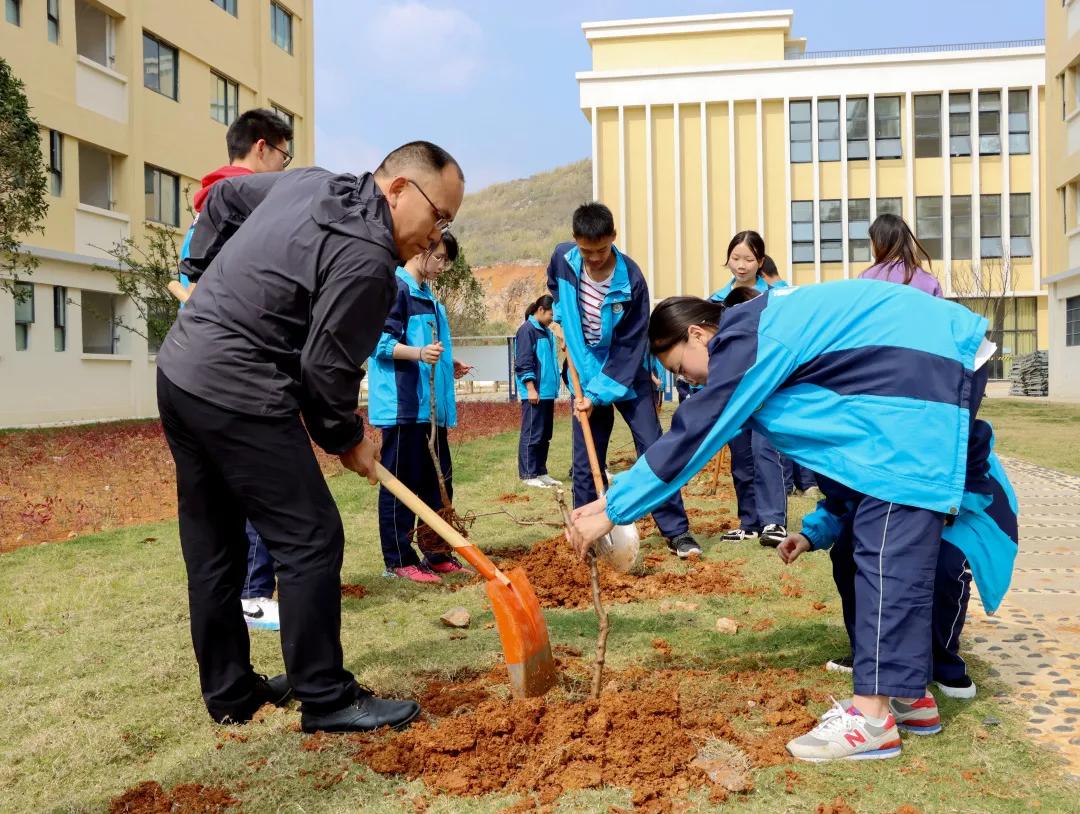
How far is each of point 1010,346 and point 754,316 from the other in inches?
1510

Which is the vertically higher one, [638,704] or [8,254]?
[8,254]

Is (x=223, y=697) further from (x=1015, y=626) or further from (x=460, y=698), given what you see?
(x=1015, y=626)

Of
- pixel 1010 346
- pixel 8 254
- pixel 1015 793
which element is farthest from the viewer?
pixel 1010 346

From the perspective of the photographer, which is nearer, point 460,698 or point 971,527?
point 971,527

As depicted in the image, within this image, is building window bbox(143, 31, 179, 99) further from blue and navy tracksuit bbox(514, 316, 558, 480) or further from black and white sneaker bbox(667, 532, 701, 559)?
black and white sneaker bbox(667, 532, 701, 559)

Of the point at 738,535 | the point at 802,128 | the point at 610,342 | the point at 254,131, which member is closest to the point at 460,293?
the point at 802,128

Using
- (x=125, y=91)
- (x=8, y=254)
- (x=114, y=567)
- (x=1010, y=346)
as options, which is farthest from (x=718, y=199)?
(x=114, y=567)

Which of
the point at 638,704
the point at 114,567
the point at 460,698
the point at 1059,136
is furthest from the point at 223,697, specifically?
the point at 1059,136

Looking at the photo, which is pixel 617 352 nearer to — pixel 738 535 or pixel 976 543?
pixel 738 535

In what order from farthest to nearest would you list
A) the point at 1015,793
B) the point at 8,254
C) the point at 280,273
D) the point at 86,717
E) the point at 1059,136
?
the point at 1059,136, the point at 8,254, the point at 86,717, the point at 280,273, the point at 1015,793

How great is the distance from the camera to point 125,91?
2152 cm

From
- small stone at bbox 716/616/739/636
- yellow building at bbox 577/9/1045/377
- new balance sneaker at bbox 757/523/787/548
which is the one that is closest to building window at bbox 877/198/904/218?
yellow building at bbox 577/9/1045/377

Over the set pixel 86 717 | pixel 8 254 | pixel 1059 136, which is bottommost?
pixel 86 717

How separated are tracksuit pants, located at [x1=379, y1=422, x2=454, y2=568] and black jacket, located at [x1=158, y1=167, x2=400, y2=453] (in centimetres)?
226
